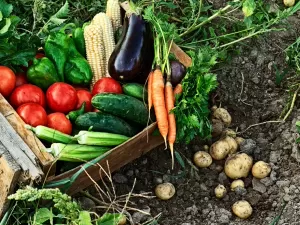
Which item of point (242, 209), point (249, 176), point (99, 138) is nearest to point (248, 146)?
point (249, 176)

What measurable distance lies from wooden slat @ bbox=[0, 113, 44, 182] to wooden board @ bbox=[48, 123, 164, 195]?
0.63 ft

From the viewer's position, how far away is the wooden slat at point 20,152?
3.06m

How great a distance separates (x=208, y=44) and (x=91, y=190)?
136 centimetres

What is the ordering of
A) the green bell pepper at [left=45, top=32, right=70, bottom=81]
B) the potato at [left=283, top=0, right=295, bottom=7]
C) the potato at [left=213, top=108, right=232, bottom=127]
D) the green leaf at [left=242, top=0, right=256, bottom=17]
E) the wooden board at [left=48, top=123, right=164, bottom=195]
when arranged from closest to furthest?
the wooden board at [left=48, top=123, right=164, bottom=195] < the green bell pepper at [left=45, top=32, right=70, bottom=81] < the green leaf at [left=242, top=0, right=256, bottom=17] < the potato at [left=213, top=108, right=232, bottom=127] < the potato at [left=283, top=0, right=295, bottom=7]

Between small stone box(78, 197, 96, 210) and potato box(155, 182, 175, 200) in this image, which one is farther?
potato box(155, 182, 175, 200)

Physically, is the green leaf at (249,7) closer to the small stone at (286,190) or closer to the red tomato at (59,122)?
the small stone at (286,190)

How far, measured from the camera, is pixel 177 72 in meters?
3.78

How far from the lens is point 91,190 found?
143 inches

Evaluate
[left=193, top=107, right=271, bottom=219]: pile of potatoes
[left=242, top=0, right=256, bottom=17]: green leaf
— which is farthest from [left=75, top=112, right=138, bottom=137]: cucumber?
[left=242, top=0, right=256, bottom=17]: green leaf

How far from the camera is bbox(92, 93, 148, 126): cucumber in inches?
138

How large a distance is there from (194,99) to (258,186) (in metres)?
0.67

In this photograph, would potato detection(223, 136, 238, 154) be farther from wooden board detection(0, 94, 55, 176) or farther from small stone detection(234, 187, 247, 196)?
wooden board detection(0, 94, 55, 176)

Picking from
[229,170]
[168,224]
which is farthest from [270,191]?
[168,224]

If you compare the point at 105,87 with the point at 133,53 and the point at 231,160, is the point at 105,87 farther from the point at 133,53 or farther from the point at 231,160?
the point at 231,160
